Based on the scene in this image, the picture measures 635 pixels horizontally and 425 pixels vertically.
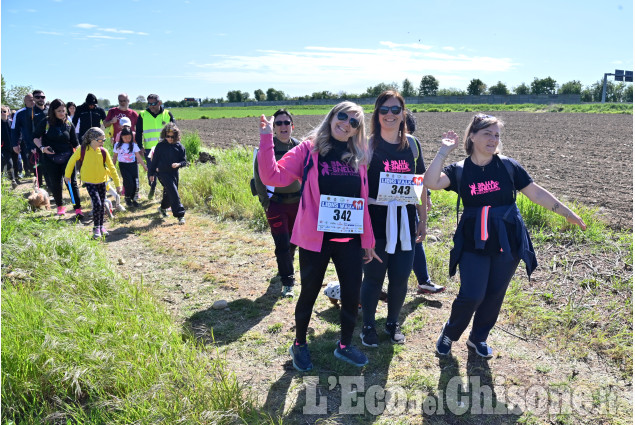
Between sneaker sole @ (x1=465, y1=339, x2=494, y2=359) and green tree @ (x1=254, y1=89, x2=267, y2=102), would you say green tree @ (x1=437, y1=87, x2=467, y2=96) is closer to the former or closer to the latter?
green tree @ (x1=254, y1=89, x2=267, y2=102)

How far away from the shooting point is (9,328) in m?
3.45

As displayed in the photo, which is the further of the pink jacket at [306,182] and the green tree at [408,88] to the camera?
the green tree at [408,88]

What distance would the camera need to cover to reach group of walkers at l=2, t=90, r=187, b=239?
711cm

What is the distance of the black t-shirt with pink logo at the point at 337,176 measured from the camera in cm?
321

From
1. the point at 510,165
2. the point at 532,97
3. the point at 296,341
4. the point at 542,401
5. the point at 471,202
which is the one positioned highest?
the point at 532,97

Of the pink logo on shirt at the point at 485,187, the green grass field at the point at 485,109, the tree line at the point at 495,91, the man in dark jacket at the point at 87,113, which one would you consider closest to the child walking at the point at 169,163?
the man in dark jacket at the point at 87,113

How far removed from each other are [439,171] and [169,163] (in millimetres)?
5367

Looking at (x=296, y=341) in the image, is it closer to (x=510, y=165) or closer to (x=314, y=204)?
(x=314, y=204)

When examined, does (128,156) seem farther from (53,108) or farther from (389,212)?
Answer: (389,212)

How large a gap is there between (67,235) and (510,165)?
499 centimetres

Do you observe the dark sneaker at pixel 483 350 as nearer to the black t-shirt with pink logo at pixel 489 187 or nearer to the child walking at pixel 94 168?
the black t-shirt with pink logo at pixel 489 187

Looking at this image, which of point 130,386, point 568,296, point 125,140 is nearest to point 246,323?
point 130,386

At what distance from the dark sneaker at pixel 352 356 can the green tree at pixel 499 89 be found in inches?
4135

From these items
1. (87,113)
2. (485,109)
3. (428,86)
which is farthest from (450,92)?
(87,113)
